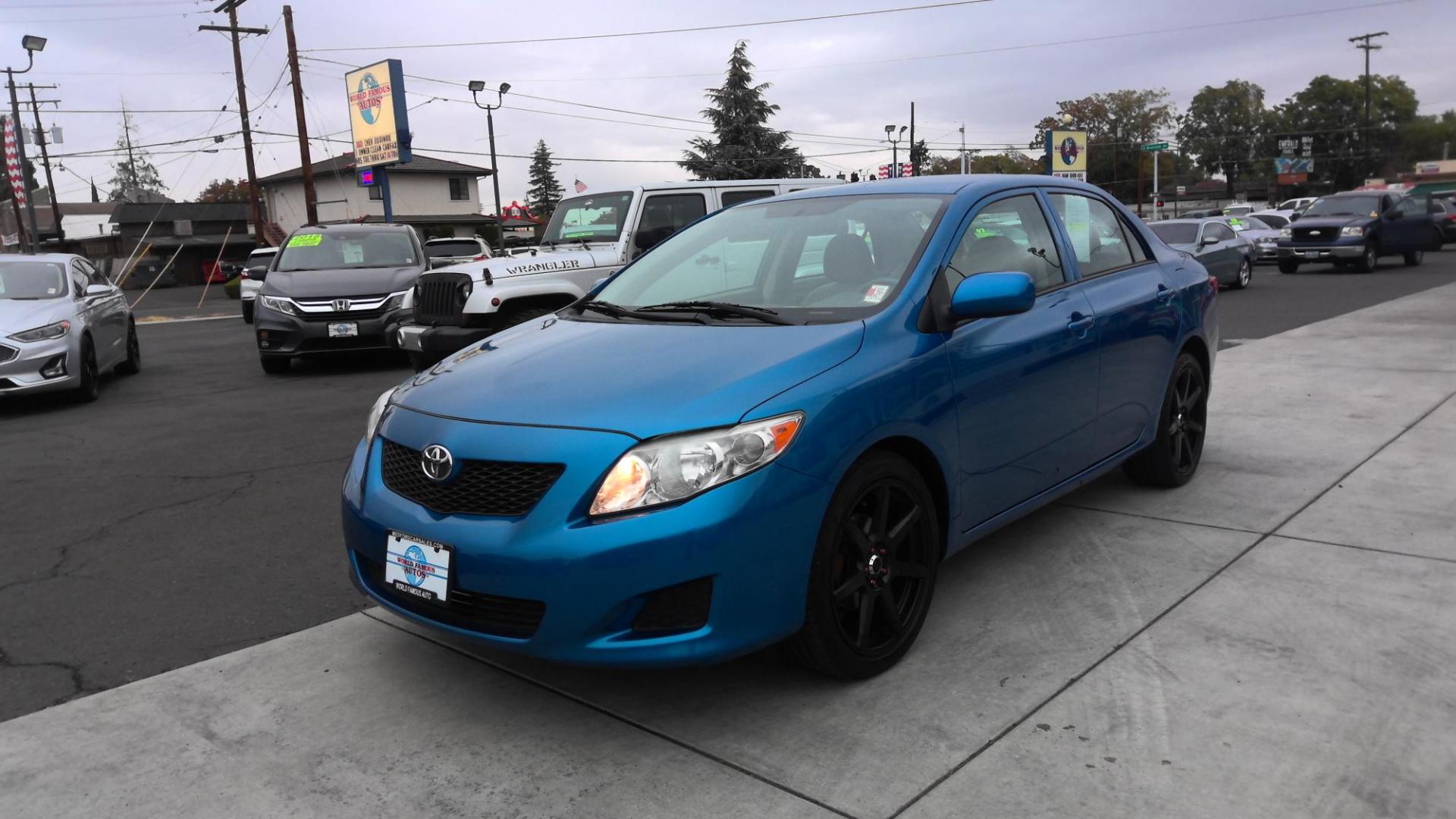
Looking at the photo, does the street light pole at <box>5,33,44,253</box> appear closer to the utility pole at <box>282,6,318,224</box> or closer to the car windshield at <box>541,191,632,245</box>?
the utility pole at <box>282,6,318,224</box>

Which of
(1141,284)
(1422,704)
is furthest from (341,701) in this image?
(1141,284)

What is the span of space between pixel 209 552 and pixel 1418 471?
6196 millimetres

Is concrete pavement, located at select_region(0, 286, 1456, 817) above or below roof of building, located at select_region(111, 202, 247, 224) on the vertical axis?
below

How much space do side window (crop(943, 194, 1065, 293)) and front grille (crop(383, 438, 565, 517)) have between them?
1702 millimetres

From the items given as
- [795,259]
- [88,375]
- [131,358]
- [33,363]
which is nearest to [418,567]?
[795,259]

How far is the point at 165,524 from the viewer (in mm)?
5422

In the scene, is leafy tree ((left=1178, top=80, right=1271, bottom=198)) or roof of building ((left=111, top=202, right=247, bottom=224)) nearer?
roof of building ((left=111, top=202, right=247, bottom=224))

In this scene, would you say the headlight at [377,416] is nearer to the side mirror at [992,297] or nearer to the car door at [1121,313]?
the side mirror at [992,297]

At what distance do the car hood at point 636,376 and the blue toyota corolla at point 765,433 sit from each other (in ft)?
0.04

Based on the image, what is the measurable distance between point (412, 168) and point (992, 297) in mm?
57134

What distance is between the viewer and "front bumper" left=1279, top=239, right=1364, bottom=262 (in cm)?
2152

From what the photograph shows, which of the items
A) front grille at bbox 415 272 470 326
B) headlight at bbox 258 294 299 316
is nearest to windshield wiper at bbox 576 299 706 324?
front grille at bbox 415 272 470 326

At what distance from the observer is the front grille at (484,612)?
112 inches

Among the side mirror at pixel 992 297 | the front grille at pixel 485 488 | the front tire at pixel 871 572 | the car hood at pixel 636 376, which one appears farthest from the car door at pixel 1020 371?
the front grille at pixel 485 488
